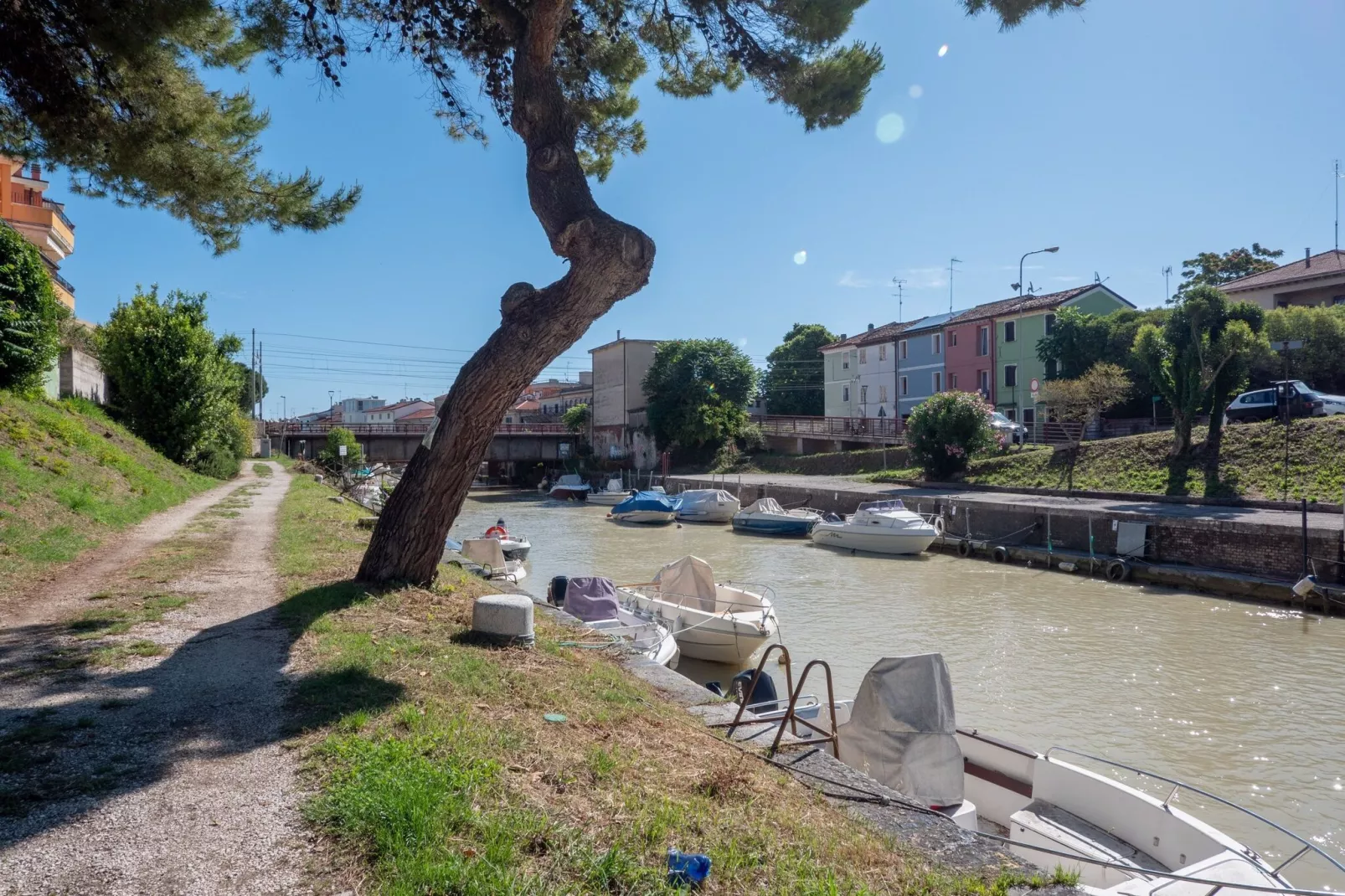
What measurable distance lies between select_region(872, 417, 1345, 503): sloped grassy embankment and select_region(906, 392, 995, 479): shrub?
4.63 feet

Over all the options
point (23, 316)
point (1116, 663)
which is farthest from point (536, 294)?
point (23, 316)

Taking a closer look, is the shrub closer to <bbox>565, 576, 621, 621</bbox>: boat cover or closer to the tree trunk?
<bbox>565, 576, 621, 621</bbox>: boat cover

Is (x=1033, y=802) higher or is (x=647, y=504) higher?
(x=647, y=504)

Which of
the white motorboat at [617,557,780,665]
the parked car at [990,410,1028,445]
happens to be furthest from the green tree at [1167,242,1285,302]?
the white motorboat at [617,557,780,665]

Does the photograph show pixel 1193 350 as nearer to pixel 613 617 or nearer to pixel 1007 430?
pixel 1007 430

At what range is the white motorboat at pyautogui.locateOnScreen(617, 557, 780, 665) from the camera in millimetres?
12312

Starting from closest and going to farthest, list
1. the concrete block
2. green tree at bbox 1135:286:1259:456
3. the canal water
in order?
the concrete block → the canal water → green tree at bbox 1135:286:1259:456

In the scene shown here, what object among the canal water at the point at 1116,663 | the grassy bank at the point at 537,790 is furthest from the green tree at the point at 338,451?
the grassy bank at the point at 537,790

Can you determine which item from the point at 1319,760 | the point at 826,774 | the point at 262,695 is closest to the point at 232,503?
the point at 262,695

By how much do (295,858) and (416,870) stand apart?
1.89 feet

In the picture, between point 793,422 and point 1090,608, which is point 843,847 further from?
point 793,422

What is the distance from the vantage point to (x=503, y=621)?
23.5 ft

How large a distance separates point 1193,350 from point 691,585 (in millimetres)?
19851

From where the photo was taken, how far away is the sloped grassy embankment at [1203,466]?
22.1 meters
